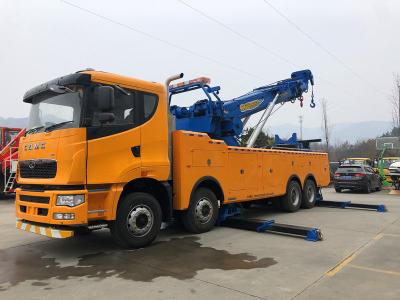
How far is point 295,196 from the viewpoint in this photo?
12.0 m

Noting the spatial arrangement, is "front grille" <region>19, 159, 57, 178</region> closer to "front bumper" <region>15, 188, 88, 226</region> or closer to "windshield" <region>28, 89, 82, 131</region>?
"front bumper" <region>15, 188, 88, 226</region>

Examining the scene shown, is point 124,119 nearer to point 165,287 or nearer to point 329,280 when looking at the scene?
point 165,287

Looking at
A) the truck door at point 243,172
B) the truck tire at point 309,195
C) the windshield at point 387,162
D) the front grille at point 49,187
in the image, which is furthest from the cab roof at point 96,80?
the windshield at point 387,162

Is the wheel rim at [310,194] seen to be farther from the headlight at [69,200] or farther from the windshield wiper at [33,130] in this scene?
the windshield wiper at [33,130]

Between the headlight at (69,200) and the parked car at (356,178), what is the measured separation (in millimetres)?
16399

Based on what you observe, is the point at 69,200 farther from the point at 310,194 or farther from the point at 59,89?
the point at 310,194

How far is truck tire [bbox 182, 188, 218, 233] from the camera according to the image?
26.5 ft

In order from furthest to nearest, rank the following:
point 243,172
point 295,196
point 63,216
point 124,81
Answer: point 295,196 < point 243,172 < point 124,81 < point 63,216

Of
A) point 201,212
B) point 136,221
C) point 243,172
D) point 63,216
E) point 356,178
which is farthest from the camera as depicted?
point 356,178

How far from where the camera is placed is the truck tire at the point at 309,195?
12.5 meters

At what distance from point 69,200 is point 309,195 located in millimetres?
8696

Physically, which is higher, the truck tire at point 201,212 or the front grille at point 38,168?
the front grille at point 38,168

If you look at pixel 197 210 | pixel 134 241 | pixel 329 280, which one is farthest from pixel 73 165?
pixel 329 280

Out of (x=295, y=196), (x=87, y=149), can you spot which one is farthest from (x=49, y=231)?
(x=295, y=196)
